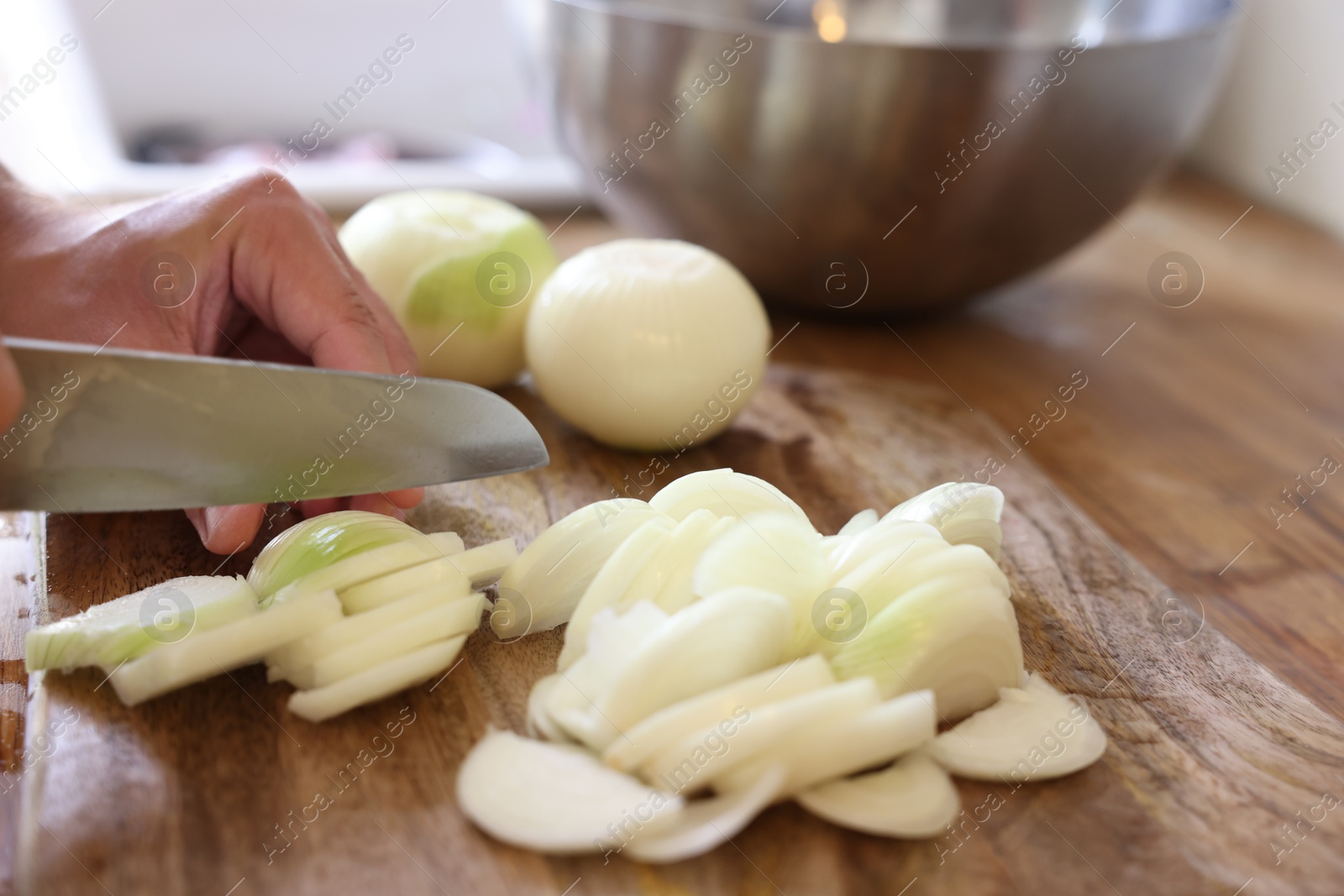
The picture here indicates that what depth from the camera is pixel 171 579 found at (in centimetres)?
90

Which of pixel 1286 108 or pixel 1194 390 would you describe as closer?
pixel 1194 390

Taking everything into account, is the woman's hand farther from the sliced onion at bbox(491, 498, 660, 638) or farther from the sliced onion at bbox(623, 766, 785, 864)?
the sliced onion at bbox(623, 766, 785, 864)

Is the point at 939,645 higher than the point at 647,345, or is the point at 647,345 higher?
the point at 939,645

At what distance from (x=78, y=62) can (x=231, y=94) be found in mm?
499

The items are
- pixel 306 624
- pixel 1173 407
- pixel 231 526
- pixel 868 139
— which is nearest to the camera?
pixel 306 624

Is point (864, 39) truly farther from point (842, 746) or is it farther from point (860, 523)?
point (842, 746)

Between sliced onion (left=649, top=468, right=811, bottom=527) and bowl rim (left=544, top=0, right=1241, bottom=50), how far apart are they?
661 millimetres

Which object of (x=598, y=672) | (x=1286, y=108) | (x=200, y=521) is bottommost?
(x=200, y=521)

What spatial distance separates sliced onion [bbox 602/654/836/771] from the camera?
73 centimetres

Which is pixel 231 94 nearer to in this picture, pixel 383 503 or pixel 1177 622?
pixel 383 503

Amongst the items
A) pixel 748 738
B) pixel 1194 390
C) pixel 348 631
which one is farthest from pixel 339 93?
pixel 748 738

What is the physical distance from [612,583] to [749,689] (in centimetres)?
16

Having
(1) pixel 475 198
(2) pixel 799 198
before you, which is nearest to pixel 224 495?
(1) pixel 475 198

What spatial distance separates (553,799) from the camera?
0.72m
